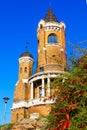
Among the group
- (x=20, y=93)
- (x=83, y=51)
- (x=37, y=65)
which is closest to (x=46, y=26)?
(x=37, y=65)

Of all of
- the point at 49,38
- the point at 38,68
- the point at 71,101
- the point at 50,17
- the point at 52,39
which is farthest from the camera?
the point at 50,17

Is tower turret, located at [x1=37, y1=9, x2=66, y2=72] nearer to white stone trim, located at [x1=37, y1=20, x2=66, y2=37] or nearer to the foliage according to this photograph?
white stone trim, located at [x1=37, y1=20, x2=66, y2=37]

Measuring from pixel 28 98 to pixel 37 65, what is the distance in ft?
19.5

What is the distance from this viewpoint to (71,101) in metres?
3.79

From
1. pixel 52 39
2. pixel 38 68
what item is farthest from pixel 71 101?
pixel 52 39

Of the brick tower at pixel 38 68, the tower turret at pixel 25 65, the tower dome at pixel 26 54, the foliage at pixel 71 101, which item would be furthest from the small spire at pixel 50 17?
the foliage at pixel 71 101

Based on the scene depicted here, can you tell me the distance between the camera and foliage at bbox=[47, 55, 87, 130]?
11.5 feet

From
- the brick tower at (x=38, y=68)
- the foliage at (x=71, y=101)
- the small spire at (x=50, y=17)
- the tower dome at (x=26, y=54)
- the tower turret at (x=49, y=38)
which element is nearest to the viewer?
the foliage at (x=71, y=101)

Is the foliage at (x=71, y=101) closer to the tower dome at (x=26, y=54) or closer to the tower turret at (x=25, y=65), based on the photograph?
the tower turret at (x=25, y=65)

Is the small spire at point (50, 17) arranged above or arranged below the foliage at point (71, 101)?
above

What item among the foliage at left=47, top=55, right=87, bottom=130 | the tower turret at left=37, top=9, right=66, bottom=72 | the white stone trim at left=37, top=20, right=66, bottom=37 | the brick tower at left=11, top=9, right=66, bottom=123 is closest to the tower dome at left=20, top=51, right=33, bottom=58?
the brick tower at left=11, top=9, right=66, bottom=123

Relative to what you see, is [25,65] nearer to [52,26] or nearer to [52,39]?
[52,39]

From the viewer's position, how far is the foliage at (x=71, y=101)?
3.51 meters

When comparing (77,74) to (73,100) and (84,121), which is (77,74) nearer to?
(73,100)
